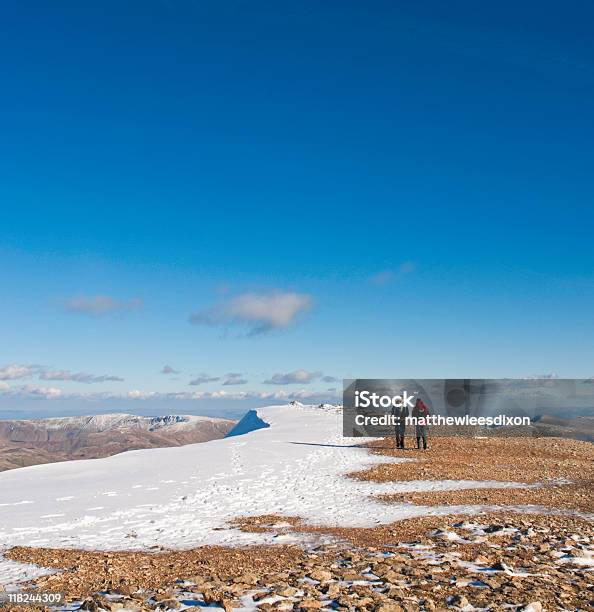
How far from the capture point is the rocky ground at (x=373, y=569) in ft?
25.2

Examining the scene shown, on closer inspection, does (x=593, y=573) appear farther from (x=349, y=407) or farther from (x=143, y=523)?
(x=349, y=407)

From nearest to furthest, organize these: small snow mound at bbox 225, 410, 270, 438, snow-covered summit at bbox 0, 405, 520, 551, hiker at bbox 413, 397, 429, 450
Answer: snow-covered summit at bbox 0, 405, 520, 551
hiker at bbox 413, 397, 429, 450
small snow mound at bbox 225, 410, 270, 438

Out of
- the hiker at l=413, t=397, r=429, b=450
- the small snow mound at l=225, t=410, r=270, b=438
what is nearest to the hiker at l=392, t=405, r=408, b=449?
the hiker at l=413, t=397, r=429, b=450

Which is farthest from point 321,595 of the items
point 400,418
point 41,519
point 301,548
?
point 400,418

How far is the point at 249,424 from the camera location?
169ft

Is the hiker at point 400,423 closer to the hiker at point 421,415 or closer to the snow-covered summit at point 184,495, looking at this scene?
the hiker at point 421,415

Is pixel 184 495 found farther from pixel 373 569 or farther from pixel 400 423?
pixel 400 423

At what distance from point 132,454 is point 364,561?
67.9ft

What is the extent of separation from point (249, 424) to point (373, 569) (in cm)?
4331

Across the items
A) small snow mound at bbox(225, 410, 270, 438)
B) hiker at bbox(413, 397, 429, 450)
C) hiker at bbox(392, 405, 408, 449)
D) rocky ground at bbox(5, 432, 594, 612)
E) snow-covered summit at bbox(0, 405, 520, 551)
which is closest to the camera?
rocky ground at bbox(5, 432, 594, 612)

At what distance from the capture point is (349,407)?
137ft

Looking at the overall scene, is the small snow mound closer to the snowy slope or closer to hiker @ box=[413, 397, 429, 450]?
hiker @ box=[413, 397, 429, 450]

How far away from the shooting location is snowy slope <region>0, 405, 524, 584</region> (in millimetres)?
13000

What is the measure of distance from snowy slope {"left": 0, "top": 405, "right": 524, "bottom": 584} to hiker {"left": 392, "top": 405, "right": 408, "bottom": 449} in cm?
264
